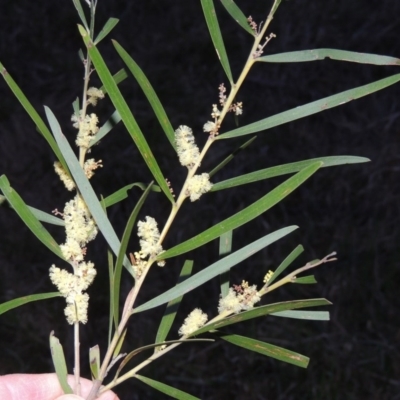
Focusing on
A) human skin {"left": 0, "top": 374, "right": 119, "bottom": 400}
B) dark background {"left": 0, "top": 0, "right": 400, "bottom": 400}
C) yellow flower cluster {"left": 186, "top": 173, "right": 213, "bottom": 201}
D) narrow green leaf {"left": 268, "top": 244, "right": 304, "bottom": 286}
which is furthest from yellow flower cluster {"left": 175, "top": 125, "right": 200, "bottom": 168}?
dark background {"left": 0, "top": 0, "right": 400, "bottom": 400}

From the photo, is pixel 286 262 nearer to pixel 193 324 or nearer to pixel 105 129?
pixel 193 324

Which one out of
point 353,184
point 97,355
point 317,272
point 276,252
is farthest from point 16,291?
point 97,355

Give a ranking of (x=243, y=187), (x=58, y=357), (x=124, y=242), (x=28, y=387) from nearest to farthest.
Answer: (x=124, y=242) → (x=58, y=357) → (x=28, y=387) → (x=243, y=187)

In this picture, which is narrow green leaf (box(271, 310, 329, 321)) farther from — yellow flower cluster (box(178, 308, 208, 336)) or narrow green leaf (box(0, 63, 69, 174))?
narrow green leaf (box(0, 63, 69, 174))

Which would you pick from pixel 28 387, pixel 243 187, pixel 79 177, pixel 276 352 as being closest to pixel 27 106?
pixel 79 177

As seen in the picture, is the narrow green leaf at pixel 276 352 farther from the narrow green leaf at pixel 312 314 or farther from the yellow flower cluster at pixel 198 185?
the yellow flower cluster at pixel 198 185

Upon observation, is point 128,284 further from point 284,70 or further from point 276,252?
point 284,70

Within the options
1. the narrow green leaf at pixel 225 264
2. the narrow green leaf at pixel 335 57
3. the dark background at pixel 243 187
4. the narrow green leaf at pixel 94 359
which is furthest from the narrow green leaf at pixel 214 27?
the dark background at pixel 243 187
